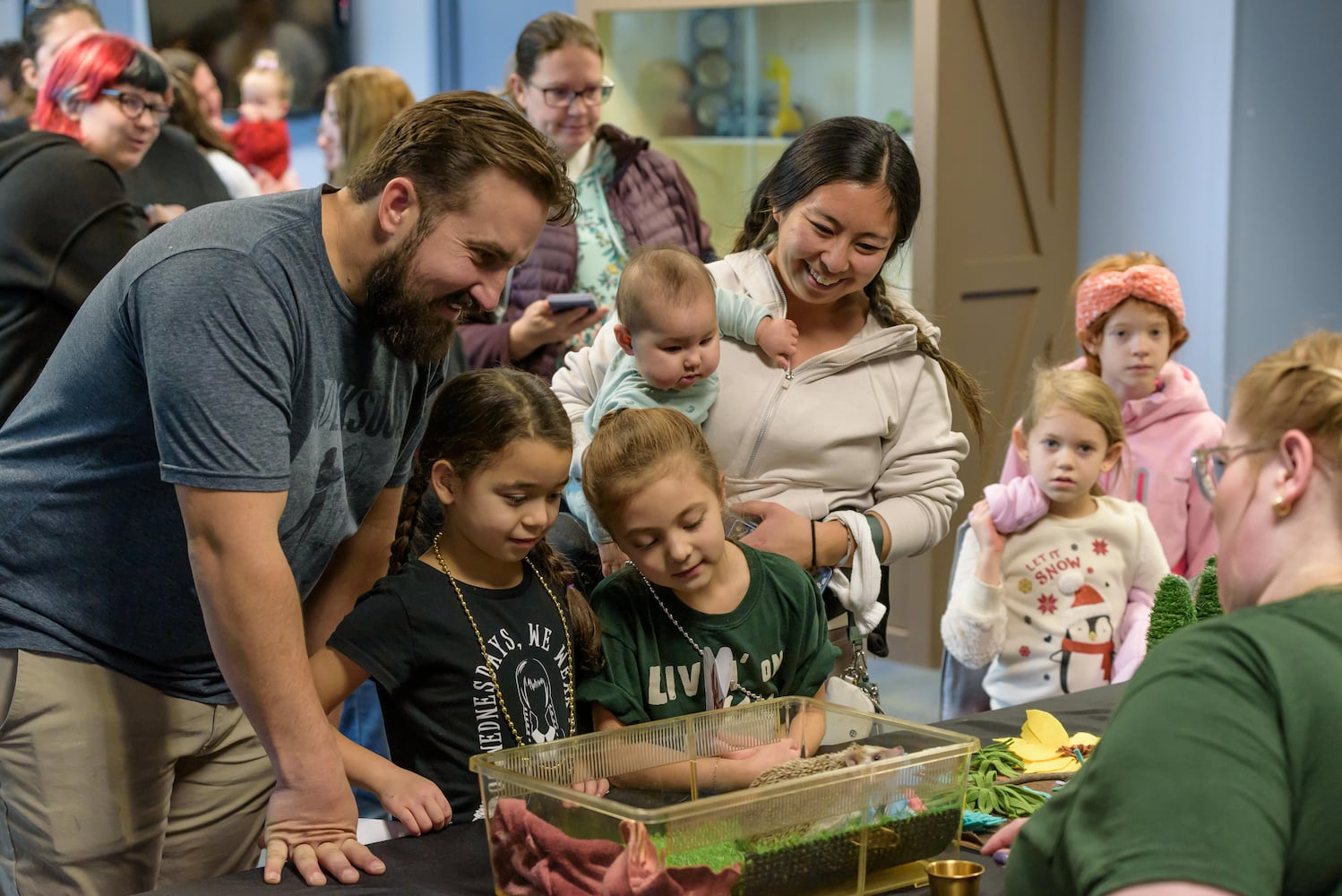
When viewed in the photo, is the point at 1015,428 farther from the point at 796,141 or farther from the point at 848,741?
the point at 848,741

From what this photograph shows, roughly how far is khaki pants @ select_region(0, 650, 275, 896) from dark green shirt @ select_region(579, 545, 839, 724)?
56 cm

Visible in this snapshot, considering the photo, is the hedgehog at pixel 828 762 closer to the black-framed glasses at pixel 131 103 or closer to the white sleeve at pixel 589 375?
the white sleeve at pixel 589 375

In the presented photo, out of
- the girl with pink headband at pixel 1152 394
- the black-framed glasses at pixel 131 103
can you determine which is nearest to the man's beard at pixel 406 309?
the black-framed glasses at pixel 131 103

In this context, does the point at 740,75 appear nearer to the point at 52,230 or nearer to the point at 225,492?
the point at 52,230

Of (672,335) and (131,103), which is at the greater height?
(131,103)

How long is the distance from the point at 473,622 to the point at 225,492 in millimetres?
411

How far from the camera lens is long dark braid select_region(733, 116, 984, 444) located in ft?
7.22

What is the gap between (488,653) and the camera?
1.82 m

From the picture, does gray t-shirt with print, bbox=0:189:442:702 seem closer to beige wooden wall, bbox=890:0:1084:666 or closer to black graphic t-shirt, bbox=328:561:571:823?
black graphic t-shirt, bbox=328:561:571:823

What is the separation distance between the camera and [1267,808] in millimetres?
1000

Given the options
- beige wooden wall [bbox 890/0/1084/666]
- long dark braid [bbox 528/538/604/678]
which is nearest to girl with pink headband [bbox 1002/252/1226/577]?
beige wooden wall [bbox 890/0/1084/666]

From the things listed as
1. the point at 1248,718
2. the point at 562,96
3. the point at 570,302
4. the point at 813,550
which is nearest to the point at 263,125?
the point at 562,96

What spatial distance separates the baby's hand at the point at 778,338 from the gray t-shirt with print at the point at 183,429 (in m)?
0.56

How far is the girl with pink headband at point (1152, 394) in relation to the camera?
3.32 meters
